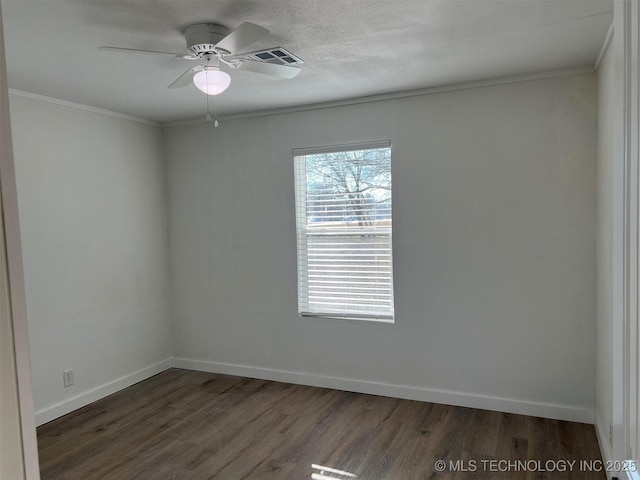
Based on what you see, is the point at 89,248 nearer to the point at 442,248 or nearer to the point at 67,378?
the point at 67,378

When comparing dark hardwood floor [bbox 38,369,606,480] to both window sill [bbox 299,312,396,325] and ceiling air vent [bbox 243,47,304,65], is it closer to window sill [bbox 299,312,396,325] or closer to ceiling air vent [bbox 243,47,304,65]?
window sill [bbox 299,312,396,325]

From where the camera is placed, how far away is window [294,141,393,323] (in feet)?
12.6

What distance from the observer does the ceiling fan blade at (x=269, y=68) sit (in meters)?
2.42

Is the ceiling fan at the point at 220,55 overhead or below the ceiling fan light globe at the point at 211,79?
overhead

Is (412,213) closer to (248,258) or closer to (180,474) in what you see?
(248,258)

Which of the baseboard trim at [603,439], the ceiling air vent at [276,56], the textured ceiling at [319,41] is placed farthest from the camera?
the baseboard trim at [603,439]

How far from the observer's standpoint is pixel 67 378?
146 inches

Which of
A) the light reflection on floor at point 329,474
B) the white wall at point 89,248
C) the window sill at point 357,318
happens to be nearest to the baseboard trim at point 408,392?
the window sill at point 357,318

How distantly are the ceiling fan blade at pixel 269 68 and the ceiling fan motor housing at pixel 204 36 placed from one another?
0.62 ft

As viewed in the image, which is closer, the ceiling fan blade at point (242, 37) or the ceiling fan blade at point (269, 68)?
the ceiling fan blade at point (242, 37)

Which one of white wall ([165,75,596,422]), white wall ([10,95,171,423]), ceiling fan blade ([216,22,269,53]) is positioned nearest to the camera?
ceiling fan blade ([216,22,269,53])

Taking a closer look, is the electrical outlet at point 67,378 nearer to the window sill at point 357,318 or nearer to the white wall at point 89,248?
the white wall at point 89,248

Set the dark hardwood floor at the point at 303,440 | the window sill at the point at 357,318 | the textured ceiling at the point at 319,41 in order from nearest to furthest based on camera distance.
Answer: the textured ceiling at the point at 319,41 < the dark hardwood floor at the point at 303,440 < the window sill at the point at 357,318

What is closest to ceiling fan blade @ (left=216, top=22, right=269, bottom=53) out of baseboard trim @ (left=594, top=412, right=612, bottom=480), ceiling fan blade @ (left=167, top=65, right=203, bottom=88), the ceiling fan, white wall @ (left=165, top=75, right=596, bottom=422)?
the ceiling fan
